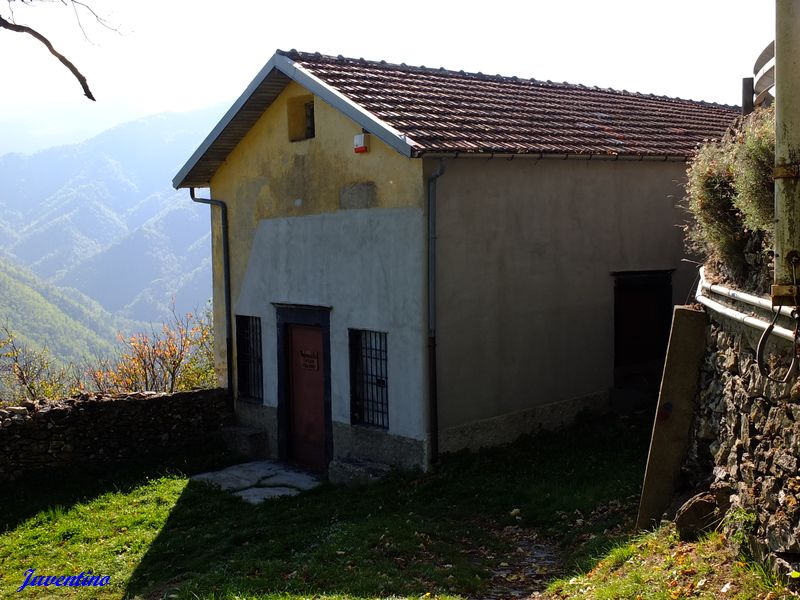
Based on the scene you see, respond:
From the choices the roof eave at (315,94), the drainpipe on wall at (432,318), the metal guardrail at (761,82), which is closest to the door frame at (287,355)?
the drainpipe on wall at (432,318)

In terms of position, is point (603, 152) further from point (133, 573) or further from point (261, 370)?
point (133, 573)

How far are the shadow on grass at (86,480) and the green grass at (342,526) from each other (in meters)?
0.04

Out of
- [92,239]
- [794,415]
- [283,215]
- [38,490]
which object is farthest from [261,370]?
[92,239]

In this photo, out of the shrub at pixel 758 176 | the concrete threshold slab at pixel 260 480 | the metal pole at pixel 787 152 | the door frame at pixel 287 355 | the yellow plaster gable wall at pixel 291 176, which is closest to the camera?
the metal pole at pixel 787 152

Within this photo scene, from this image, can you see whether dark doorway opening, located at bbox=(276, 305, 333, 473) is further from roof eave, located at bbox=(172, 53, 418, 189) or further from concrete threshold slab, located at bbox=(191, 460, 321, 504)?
roof eave, located at bbox=(172, 53, 418, 189)

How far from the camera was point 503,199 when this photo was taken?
447 inches

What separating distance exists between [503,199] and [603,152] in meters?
1.66

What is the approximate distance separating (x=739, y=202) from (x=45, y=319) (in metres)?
106

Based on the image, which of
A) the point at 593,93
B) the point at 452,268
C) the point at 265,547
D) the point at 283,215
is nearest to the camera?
the point at 265,547

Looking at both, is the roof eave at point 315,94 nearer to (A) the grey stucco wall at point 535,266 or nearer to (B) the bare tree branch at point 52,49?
(A) the grey stucco wall at point 535,266

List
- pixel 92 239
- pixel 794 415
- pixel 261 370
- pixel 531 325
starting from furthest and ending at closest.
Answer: pixel 92 239
pixel 261 370
pixel 531 325
pixel 794 415

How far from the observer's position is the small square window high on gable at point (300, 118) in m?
12.6

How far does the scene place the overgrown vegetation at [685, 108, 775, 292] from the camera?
6340mm

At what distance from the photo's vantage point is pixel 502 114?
40.5 feet
